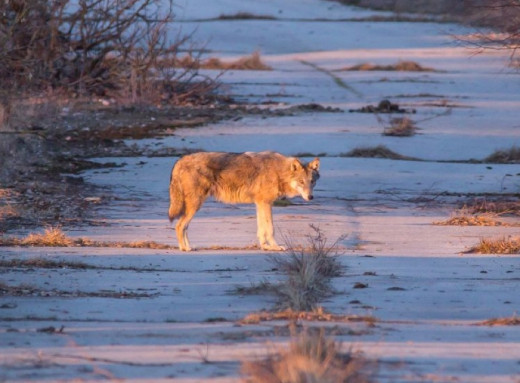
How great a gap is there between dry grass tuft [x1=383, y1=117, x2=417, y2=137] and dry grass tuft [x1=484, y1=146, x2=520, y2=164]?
2.44 m

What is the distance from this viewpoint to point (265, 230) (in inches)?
504

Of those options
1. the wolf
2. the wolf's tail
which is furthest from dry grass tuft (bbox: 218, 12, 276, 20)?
the wolf's tail

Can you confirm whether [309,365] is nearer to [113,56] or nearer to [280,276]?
[280,276]

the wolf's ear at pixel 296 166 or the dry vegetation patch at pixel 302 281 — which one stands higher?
the wolf's ear at pixel 296 166

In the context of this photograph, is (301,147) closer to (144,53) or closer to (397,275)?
(144,53)

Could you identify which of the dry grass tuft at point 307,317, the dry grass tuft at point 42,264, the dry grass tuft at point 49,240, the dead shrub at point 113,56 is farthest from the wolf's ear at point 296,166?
the dead shrub at point 113,56

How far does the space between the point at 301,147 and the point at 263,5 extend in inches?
2348

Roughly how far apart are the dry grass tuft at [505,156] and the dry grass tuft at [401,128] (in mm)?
2443

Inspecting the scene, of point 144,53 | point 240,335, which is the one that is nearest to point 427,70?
point 144,53

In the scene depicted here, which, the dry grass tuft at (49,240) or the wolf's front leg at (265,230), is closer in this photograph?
the dry grass tuft at (49,240)

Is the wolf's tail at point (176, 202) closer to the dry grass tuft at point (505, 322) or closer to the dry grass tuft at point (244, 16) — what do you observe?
the dry grass tuft at point (505, 322)

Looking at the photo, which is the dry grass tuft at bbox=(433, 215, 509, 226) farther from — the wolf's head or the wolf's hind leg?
the wolf's hind leg

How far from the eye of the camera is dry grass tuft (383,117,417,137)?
23.5m

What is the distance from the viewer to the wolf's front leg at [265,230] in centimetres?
1263
